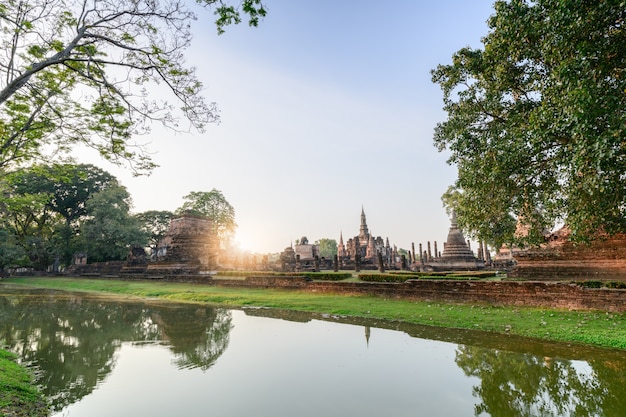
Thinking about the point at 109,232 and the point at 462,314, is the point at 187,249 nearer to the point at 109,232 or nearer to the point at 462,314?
the point at 109,232

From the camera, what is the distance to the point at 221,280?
19.9 m

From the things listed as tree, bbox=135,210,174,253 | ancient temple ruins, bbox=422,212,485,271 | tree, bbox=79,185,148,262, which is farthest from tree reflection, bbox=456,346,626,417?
tree, bbox=135,210,174,253

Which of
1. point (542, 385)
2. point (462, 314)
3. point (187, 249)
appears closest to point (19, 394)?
point (542, 385)

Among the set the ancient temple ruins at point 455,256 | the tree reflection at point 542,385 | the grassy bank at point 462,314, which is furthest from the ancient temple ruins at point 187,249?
the tree reflection at point 542,385

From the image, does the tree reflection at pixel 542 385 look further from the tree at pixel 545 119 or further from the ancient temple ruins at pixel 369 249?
the ancient temple ruins at pixel 369 249

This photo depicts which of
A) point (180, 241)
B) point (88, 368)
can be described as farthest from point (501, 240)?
point (180, 241)

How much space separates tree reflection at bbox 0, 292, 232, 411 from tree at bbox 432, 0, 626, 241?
8572mm

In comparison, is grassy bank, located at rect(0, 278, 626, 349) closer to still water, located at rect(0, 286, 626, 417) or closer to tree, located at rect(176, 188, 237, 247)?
still water, located at rect(0, 286, 626, 417)

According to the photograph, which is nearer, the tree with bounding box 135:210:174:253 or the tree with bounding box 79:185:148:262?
the tree with bounding box 79:185:148:262

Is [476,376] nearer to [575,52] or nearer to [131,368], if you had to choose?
[131,368]

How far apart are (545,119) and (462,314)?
570cm

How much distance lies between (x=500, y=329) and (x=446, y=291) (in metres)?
3.59

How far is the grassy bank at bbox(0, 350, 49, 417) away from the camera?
A: 12.7 feet

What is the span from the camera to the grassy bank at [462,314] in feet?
24.4
